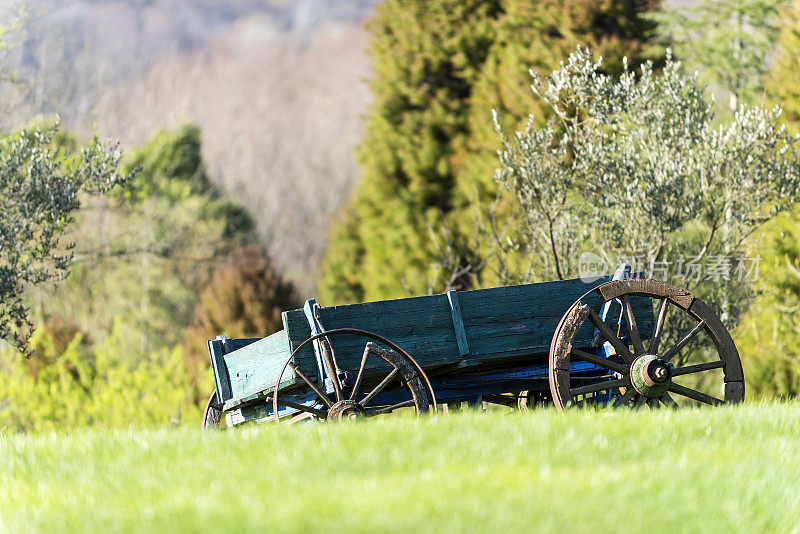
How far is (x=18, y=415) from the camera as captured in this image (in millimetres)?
13273

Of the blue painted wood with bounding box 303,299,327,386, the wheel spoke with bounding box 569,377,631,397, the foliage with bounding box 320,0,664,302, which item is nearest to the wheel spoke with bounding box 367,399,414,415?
the blue painted wood with bounding box 303,299,327,386

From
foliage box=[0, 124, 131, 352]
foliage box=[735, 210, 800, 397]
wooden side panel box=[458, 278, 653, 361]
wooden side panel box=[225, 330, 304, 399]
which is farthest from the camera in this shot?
foliage box=[735, 210, 800, 397]

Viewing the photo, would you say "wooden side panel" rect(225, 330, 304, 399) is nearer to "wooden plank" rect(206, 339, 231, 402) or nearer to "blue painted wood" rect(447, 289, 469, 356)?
"wooden plank" rect(206, 339, 231, 402)

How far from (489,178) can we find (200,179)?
415 inches

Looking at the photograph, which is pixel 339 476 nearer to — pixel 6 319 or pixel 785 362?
pixel 6 319

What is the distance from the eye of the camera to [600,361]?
20.9 feet

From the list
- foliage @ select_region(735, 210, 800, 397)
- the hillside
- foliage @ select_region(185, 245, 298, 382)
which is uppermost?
the hillside

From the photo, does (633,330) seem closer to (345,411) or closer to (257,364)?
(345,411)

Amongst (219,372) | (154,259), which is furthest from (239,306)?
(219,372)

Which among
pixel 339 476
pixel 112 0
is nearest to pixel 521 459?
pixel 339 476

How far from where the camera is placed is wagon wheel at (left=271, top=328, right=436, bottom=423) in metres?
6.14

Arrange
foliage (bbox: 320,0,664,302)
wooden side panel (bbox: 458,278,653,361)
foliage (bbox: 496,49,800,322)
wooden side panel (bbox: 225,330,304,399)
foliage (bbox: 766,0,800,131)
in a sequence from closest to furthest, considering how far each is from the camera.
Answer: wooden side panel (bbox: 225,330,304,399)
wooden side panel (bbox: 458,278,653,361)
foliage (bbox: 496,49,800,322)
foliage (bbox: 766,0,800,131)
foliage (bbox: 320,0,664,302)

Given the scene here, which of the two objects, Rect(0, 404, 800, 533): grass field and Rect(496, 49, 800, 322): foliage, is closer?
Rect(0, 404, 800, 533): grass field

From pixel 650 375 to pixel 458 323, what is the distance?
1.42 metres
